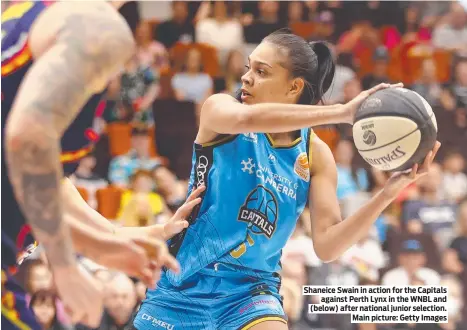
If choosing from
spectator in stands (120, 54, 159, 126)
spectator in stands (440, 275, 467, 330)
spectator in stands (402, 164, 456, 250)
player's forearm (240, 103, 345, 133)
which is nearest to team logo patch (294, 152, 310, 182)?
player's forearm (240, 103, 345, 133)

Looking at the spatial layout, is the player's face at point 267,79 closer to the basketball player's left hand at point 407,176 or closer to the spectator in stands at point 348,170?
the basketball player's left hand at point 407,176

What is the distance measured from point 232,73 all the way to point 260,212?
528 cm

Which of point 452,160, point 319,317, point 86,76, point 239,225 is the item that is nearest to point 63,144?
point 86,76

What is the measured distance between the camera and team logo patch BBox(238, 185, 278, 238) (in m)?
3.70

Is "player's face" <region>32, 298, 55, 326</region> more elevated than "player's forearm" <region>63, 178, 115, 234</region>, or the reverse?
"player's forearm" <region>63, 178, 115, 234</region>

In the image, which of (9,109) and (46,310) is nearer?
(9,109)

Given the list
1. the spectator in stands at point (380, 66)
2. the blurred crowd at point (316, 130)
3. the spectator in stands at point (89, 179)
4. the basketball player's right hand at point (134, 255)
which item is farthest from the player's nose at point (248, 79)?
the spectator in stands at point (380, 66)

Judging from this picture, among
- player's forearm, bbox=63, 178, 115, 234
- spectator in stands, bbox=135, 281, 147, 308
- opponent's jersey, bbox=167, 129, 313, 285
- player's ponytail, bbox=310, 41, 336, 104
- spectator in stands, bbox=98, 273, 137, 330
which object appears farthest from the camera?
spectator in stands, bbox=135, 281, 147, 308

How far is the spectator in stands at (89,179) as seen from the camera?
7285 mm

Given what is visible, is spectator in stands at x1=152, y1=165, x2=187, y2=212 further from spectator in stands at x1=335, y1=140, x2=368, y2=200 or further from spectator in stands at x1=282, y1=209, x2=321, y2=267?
spectator in stands at x1=335, y1=140, x2=368, y2=200

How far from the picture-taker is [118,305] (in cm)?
584

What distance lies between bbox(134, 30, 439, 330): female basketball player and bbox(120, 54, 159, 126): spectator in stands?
15.2ft

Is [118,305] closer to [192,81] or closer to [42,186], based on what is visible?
[192,81]

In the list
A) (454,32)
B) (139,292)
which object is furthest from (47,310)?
(454,32)
